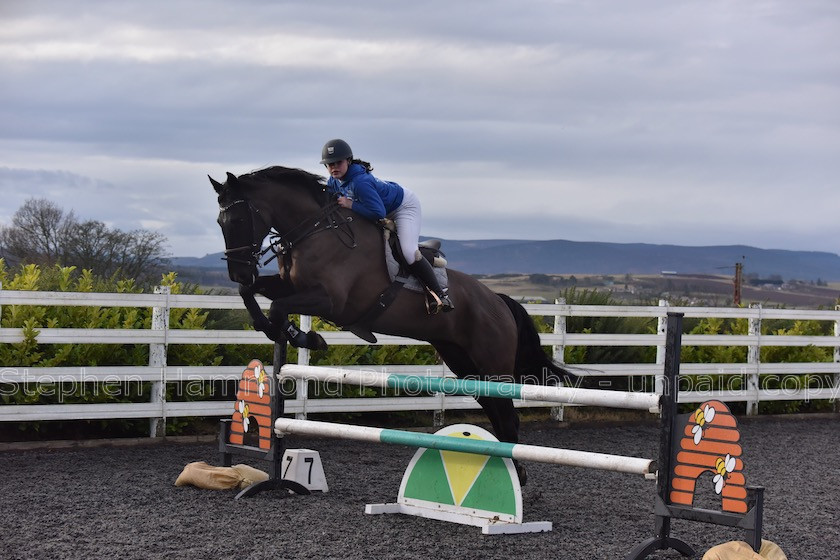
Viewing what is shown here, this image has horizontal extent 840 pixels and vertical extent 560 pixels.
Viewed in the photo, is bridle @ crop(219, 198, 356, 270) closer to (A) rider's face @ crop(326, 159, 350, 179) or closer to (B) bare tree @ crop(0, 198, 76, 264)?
(A) rider's face @ crop(326, 159, 350, 179)

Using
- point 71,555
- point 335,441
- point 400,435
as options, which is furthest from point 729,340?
point 71,555

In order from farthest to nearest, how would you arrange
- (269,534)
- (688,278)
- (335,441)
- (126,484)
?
1. (688,278)
2. (335,441)
3. (126,484)
4. (269,534)

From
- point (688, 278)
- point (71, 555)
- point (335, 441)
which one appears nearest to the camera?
point (71, 555)

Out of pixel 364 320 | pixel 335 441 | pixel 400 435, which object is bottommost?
pixel 335 441

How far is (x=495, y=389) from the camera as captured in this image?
16.3ft

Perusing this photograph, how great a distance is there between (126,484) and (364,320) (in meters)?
1.79

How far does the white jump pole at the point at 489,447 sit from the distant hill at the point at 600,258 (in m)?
85.2

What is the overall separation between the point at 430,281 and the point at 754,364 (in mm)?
5997

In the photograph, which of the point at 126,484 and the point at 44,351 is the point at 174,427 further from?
the point at 126,484

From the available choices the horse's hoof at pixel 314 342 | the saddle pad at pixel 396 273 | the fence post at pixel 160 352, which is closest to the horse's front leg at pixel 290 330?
the horse's hoof at pixel 314 342

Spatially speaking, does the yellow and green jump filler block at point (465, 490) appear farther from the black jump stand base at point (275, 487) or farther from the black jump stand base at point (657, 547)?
the black jump stand base at point (657, 547)

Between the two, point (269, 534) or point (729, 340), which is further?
point (729, 340)

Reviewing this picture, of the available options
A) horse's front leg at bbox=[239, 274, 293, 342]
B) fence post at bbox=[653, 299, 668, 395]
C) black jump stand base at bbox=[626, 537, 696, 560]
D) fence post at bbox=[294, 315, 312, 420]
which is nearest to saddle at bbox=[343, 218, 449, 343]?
horse's front leg at bbox=[239, 274, 293, 342]

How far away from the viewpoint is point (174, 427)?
7.71m
